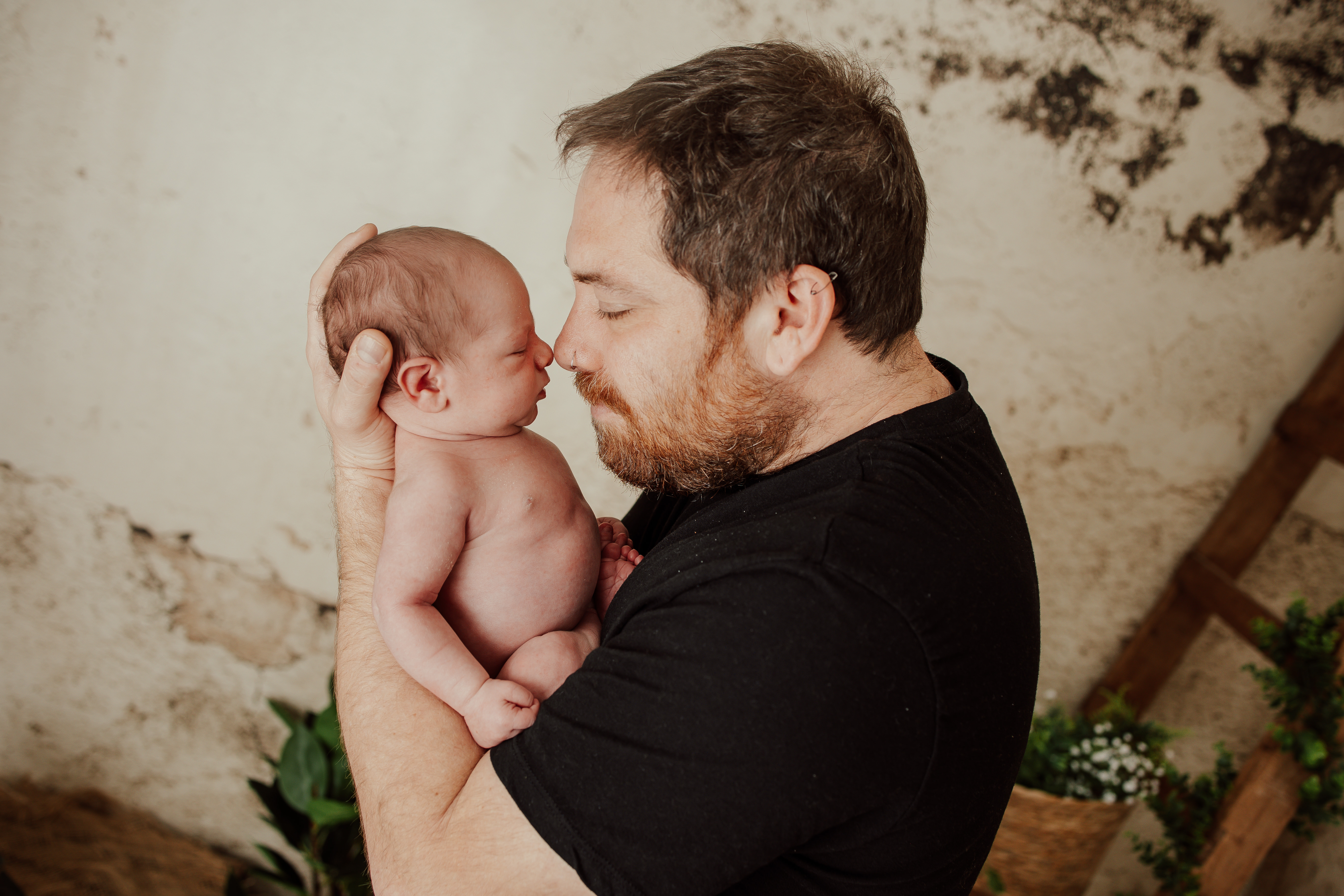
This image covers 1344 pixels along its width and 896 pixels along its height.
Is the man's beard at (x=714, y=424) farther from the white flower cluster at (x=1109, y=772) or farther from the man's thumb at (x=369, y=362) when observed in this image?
the white flower cluster at (x=1109, y=772)

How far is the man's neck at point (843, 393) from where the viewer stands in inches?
47.1

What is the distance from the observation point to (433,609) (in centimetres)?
119

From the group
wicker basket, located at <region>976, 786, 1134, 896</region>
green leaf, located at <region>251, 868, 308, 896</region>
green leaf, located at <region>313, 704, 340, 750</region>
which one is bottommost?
green leaf, located at <region>251, 868, 308, 896</region>

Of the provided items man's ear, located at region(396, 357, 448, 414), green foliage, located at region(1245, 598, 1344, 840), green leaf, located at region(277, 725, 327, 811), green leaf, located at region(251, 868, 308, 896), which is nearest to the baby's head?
man's ear, located at region(396, 357, 448, 414)

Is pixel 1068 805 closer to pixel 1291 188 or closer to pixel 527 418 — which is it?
pixel 527 418

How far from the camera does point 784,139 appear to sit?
3.74 feet

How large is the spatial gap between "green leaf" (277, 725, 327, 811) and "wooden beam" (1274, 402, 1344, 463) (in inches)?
129

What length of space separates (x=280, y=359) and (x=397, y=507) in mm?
1493

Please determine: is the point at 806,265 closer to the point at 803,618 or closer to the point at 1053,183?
the point at 803,618

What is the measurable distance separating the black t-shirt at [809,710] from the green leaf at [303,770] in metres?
1.82

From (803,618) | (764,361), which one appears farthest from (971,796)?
(764,361)

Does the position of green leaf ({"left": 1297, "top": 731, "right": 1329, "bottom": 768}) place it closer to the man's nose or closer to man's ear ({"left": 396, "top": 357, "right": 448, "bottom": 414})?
the man's nose

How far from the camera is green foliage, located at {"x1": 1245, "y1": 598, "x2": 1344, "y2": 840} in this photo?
2111mm

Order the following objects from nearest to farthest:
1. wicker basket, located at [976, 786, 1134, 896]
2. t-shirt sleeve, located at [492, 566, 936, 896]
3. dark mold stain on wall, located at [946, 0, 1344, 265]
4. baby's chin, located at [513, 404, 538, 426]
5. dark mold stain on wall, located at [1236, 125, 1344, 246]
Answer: t-shirt sleeve, located at [492, 566, 936, 896], baby's chin, located at [513, 404, 538, 426], wicker basket, located at [976, 786, 1134, 896], dark mold stain on wall, located at [946, 0, 1344, 265], dark mold stain on wall, located at [1236, 125, 1344, 246]
